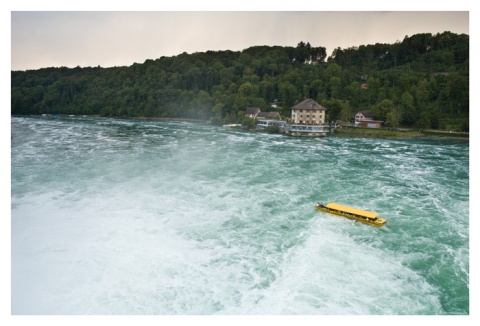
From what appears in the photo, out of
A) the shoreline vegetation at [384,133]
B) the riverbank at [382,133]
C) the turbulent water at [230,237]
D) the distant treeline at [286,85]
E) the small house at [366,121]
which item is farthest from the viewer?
the small house at [366,121]

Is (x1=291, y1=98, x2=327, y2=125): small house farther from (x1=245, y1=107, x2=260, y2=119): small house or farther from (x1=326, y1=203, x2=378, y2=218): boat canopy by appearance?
(x1=326, y1=203, x2=378, y2=218): boat canopy

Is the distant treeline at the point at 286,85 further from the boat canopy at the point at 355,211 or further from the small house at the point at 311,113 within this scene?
the boat canopy at the point at 355,211

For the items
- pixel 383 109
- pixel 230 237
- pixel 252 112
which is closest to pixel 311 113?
pixel 383 109

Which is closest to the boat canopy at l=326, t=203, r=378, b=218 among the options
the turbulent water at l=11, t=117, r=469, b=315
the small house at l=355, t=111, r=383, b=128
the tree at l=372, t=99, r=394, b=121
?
the turbulent water at l=11, t=117, r=469, b=315

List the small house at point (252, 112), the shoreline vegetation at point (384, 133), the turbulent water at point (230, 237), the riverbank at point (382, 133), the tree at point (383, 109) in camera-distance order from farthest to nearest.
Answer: the small house at point (252, 112)
the tree at point (383, 109)
the riverbank at point (382, 133)
the shoreline vegetation at point (384, 133)
the turbulent water at point (230, 237)

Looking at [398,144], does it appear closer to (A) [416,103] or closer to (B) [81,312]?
(A) [416,103]

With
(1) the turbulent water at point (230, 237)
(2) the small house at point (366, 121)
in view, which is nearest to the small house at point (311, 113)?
(2) the small house at point (366, 121)
